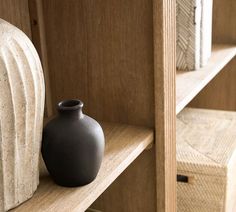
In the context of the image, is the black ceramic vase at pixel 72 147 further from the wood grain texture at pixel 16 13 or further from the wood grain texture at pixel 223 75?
the wood grain texture at pixel 223 75

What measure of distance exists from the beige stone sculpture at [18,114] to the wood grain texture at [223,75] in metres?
1.17

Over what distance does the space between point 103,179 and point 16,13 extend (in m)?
0.40

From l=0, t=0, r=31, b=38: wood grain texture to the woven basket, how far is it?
63 cm

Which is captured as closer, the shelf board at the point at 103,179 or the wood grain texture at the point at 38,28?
the shelf board at the point at 103,179

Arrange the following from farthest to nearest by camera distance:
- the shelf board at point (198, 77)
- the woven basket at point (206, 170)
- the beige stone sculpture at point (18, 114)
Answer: the woven basket at point (206, 170), the shelf board at point (198, 77), the beige stone sculpture at point (18, 114)

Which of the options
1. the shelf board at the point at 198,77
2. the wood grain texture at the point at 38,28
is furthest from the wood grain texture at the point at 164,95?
the wood grain texture at the point at 38,28

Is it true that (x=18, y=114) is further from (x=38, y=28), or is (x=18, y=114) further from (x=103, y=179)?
(x=38, y=28)

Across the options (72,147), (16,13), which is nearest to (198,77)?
(16,13)

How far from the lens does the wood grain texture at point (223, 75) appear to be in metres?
1.66

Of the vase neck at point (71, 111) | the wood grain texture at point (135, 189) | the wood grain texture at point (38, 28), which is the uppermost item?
the wood grain texture at point (38, 28)

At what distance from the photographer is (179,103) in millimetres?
1081

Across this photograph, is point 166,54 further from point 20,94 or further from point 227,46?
point 227,46

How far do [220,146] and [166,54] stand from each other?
625 mm

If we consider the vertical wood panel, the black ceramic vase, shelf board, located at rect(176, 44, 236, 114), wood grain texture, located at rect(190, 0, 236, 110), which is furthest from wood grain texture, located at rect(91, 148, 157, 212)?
wood grain texture, located at rect(190, 0, 236, 110)
